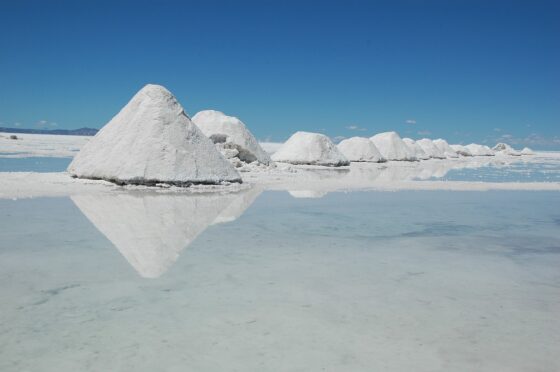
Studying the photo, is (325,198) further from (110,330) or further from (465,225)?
(110,330)

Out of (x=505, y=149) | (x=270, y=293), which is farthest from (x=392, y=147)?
(x=505, y=149)

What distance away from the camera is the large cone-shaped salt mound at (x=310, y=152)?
24.5m

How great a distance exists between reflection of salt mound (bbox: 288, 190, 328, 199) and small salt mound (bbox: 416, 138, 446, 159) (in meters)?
36.5

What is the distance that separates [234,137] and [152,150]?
8.17 meters

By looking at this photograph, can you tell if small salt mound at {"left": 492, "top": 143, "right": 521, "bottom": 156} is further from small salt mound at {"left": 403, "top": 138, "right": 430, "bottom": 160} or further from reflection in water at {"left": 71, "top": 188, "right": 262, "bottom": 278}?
reflection in water at {"left": 71, "top": 188, "right": 262, "bottom": 278}

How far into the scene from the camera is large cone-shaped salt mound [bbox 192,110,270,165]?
59.9ft

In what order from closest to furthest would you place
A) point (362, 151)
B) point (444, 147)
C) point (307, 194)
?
point (307, 194)
point (362, 151)
point (444, 147)

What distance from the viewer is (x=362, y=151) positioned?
31.8 metres

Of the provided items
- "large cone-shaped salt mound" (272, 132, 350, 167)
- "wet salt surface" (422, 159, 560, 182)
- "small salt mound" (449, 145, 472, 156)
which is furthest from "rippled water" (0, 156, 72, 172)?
"small salt mound" (449, 145, 472, 156)

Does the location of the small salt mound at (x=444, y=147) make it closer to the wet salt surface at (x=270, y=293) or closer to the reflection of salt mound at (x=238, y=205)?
the reflection of salt mound at (x=238, y=205)

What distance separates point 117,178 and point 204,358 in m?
8.46

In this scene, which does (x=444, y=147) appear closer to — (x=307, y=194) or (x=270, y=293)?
(x=307, y=194)

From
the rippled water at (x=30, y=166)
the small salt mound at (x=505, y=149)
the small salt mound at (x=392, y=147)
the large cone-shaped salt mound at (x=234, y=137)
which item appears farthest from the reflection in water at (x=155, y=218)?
the small salt mound at (x=505, y=149)

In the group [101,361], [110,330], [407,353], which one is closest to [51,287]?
[110,330]
